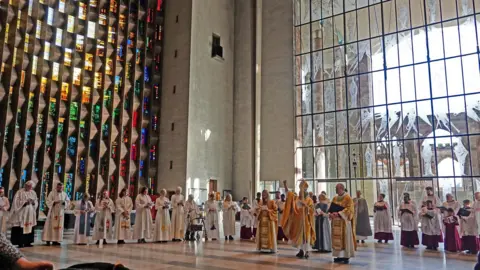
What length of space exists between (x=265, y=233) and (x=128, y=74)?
42.1 feet

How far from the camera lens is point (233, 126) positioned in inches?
877

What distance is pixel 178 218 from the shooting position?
1340 cm

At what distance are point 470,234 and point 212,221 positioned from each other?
309 inches

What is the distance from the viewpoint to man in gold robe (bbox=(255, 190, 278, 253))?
10.1 metres

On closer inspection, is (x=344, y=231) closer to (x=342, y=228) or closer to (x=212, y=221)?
(x=342, y=228)

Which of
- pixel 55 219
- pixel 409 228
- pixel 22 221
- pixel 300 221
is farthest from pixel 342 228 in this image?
pixel 22 221

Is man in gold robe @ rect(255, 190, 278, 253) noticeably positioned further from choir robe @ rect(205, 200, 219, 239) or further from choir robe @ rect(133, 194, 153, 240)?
choir robe @ rect(133, 194, 153, 240)

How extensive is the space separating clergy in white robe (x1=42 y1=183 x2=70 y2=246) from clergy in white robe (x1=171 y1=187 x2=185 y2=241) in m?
3.50

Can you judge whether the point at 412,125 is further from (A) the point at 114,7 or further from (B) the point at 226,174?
(A) the point at 114,7

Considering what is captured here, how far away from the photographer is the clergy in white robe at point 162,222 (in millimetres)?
12820

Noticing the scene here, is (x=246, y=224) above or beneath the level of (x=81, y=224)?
beneath

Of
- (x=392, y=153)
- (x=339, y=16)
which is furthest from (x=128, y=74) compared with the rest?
(x=392, y=153)

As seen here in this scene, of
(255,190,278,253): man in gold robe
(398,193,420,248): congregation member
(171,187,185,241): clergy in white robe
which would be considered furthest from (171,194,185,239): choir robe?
(398,193,420,248): congregation member

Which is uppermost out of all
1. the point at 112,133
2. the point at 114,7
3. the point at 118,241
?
the point at 114,7
